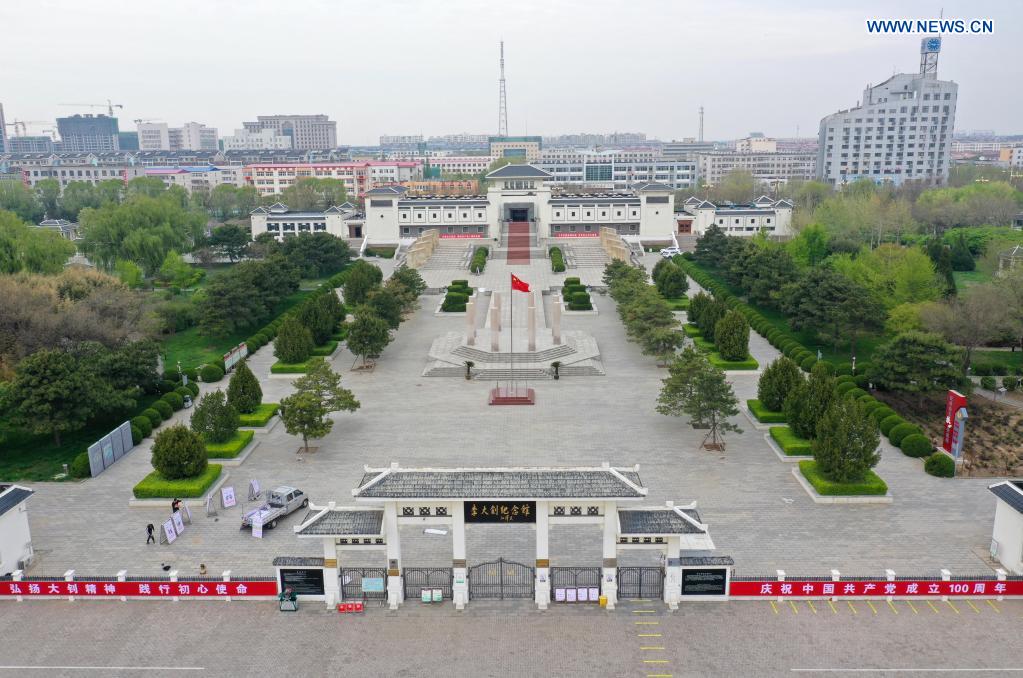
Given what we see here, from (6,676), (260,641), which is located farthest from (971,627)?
(6,676)

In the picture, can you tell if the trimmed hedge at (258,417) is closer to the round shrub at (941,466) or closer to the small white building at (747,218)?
the round shrub at (941,466)

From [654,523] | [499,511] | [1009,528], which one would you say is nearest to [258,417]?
[499,511]

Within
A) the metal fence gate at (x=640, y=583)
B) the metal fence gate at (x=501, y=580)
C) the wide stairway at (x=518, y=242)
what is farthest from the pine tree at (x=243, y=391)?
the wide stairway at (x=518, y=242)

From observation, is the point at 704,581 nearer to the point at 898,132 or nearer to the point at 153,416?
the point at 153,416

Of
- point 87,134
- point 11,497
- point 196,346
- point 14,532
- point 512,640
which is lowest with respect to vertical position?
point 512,640

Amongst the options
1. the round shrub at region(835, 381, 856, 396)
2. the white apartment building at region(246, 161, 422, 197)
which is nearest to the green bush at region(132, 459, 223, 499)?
the round shrub at region(835, 381, 856, 396)

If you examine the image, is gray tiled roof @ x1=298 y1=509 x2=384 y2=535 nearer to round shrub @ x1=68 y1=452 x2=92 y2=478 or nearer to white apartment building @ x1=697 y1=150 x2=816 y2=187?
round shrub @ x1=68 y1=452 x2=92 y2=478
